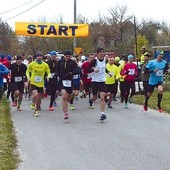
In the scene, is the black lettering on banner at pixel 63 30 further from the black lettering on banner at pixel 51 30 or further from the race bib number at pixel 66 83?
the race bib number at pixel 66 83

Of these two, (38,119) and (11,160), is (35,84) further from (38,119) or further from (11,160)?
(11,160)

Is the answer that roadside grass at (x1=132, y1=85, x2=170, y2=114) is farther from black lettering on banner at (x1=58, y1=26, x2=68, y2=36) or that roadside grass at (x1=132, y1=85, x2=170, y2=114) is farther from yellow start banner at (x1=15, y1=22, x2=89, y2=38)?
black lettering on banner at (x1=58, y1=26, x2=68, y2=36)

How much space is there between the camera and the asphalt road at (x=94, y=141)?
7.96 meters

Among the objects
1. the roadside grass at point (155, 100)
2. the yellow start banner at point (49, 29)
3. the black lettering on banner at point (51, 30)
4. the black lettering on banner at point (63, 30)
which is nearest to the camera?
the roadside grass at point (155, 100)

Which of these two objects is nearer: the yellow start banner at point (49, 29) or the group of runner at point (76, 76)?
the group of runner at point (76, 76)

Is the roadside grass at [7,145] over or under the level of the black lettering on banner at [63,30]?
under

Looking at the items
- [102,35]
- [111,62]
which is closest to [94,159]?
[111,62]

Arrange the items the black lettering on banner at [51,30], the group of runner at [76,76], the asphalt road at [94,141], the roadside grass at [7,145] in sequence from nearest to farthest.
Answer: the roadside grass at [7,145], the asphalt road at [94,141], the group of runner at [76,76], the black lettering on banner at [51,30]

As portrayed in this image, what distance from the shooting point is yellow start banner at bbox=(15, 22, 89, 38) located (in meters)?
24.6

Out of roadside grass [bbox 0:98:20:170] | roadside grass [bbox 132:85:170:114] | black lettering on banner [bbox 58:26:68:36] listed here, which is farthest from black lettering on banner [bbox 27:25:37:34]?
roadside grass [bbox 0:98:20:170]

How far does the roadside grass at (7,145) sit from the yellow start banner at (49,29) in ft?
35.4

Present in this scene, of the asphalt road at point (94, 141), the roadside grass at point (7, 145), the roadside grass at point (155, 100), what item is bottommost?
the asphalt road at point (94, 141)

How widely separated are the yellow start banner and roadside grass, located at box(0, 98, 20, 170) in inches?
425

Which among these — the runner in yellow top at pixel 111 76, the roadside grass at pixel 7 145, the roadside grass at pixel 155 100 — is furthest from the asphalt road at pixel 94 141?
the runner in yellow top at pixel 111 76
